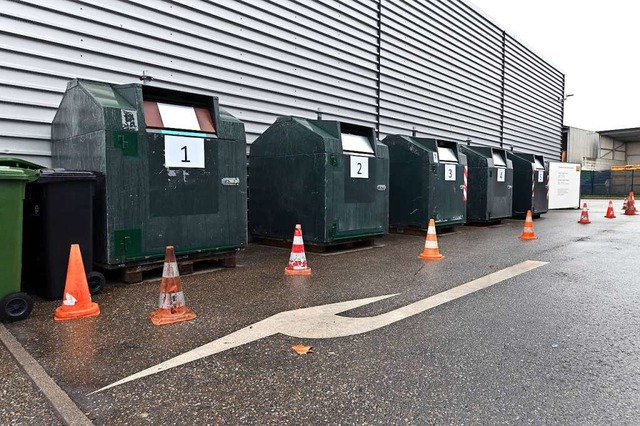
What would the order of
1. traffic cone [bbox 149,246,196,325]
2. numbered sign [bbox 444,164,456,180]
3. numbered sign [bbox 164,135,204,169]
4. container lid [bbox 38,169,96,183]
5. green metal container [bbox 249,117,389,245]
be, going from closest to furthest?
traffic cone [bbox 149,246,196,325], container lid [bbox 38,169,96,183], numbered sign [bbox 164,135,204,169], green metal container [bbox 249,117,389,245], numbered sign [bbox 444,164,456,180]

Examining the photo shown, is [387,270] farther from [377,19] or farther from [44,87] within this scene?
[377,19]

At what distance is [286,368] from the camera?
8.38 ft

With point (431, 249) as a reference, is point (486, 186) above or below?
above

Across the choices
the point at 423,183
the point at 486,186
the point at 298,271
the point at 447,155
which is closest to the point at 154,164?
the point at 298,271

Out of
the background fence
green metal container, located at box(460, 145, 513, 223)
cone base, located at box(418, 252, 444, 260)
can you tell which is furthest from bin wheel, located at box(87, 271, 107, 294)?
the background fence

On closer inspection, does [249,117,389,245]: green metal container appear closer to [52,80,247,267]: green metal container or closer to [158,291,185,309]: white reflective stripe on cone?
[52,80,247,267]: green metal container

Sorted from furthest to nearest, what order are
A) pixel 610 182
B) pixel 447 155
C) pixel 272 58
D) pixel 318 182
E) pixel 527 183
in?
pixel 610 182 → pixel 527 183 → pixel 447 155 → pixel 272 58 → pixel 318 182

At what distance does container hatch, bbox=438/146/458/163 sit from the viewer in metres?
8.99

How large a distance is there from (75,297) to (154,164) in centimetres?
166

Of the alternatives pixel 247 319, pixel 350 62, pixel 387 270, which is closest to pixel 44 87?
pixel 247 319

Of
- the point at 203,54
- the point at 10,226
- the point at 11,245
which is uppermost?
the point at 203,54

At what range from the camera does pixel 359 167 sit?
22.4 ft

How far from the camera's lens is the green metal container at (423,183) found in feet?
28.2

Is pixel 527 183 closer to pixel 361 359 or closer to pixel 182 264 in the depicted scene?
pixel 182 264
